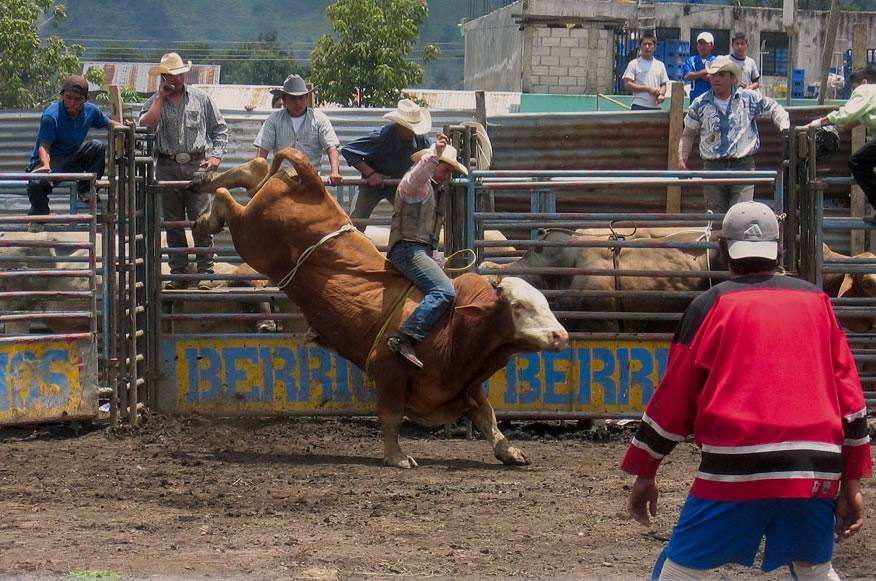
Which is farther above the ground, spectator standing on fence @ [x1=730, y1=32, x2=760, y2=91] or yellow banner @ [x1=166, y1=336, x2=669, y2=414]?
spectator standing on fence @ [x1=730, y1=32, x2=760, y2=91]

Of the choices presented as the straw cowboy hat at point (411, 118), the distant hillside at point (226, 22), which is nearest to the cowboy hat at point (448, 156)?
the straw cowboy hat at point (411, 118)

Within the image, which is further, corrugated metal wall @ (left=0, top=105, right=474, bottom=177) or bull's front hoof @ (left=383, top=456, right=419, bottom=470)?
corrugated metal wall @ (left=0, top=105, right=474, bottom=177)

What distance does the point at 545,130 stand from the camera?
13.7 meters

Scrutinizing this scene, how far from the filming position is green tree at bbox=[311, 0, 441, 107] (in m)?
32.0

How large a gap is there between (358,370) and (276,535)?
11.6ft

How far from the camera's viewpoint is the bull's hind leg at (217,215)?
348 inches

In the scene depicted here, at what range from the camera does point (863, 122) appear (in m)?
9.20

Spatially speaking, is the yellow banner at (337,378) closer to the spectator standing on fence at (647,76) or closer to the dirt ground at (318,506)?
the dirt ground at (318,506)

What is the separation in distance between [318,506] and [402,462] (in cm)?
135

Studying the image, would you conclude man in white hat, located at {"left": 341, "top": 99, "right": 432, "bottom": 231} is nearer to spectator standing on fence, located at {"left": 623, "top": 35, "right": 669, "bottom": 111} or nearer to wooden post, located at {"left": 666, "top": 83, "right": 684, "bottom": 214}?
wooden post, located at {"left": 666, "top": 83, "right": 684, "bottom": 214}

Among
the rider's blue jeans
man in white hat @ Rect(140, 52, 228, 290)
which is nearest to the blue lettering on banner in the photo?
man in white hat @ Rect(140, 52, 228, 290)

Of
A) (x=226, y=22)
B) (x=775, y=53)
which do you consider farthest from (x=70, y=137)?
(x=226, y=22)

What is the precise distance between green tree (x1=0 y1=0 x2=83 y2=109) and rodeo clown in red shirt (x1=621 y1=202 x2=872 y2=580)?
30.2 metres

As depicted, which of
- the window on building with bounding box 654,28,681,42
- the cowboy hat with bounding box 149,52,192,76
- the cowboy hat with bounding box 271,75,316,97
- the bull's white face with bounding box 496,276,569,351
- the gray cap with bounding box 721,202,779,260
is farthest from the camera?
the window on building with bounding box 654,28,681,42
